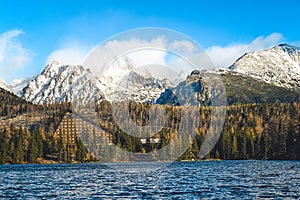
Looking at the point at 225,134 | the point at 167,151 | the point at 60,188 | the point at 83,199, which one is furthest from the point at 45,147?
the point at 83,199

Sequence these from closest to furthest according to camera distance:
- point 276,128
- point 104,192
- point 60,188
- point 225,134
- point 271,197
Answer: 1. point 271,197
2. point 104,192
3. point 60,188
4. point 276,128
5. point 225,134

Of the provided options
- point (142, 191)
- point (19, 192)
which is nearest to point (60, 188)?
point (19, 192)

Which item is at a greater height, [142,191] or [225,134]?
[225,134]

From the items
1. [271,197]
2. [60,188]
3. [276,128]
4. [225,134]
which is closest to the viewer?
[271,197]

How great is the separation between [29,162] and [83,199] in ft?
474

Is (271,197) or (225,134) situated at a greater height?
(225,134)

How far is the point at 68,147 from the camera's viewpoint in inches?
7849

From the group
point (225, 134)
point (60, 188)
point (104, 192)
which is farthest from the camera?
point (225, 134)

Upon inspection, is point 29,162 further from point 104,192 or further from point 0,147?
point 104,192

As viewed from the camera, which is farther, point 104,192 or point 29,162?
point 29,162

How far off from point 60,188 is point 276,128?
455 feet

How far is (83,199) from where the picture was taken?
1919 inches

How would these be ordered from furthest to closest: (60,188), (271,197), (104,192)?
(60,188)
(104,192)
(271,197)

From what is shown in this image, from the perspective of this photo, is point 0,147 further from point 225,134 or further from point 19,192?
point 19,192
